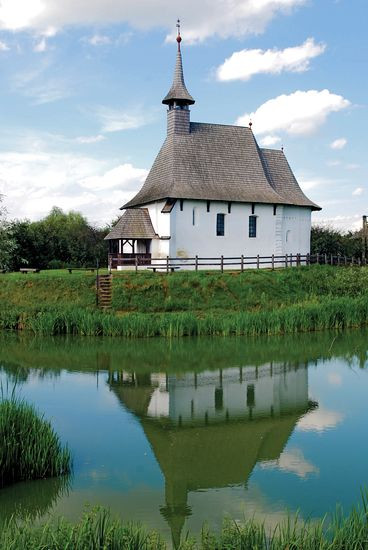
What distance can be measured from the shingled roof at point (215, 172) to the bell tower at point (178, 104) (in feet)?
1.53

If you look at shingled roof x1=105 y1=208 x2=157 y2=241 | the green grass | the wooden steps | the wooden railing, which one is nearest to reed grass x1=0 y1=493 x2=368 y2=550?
the green grass

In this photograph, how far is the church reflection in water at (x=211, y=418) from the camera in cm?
900

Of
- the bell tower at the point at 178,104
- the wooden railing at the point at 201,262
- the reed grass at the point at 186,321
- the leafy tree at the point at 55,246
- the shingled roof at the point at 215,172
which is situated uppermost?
the bell tower at the point at 178,104

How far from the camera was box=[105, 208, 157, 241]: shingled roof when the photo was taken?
32.8 metres

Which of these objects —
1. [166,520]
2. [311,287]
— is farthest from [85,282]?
[166,520]

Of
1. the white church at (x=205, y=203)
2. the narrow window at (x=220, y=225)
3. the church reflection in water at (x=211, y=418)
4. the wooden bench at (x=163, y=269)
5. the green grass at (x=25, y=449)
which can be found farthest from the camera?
the narrow window at (x=220, y=225)

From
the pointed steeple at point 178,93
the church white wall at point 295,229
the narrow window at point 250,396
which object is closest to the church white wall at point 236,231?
the church white wall at point 295,229

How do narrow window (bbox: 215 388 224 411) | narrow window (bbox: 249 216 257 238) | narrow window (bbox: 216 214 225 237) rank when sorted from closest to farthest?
narrow window (bbox: 215 388 224 411) → narrow window (bbox: 216 214 225 237) → narrow window (bbox: 249 216 257 238)

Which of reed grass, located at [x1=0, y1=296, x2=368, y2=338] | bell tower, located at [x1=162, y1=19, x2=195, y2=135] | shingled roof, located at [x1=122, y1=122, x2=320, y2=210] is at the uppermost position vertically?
bell tower, located at [x1=162, y1=19, x2=195, y2=135]

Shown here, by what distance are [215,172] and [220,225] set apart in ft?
10.3

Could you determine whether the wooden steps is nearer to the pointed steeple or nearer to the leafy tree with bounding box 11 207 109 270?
the pointed steeple

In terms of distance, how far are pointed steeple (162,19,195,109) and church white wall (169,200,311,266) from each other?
6.24 meters

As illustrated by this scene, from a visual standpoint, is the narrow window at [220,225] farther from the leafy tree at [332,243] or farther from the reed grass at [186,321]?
the leafy tree at [332,243]

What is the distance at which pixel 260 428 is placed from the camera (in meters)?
11.8
